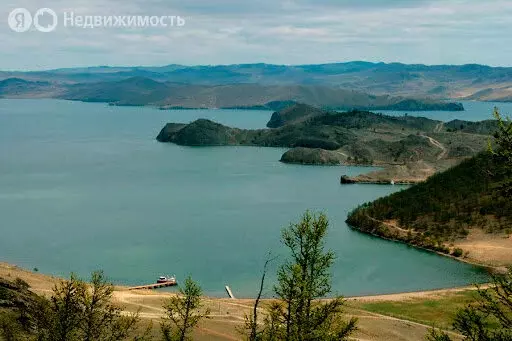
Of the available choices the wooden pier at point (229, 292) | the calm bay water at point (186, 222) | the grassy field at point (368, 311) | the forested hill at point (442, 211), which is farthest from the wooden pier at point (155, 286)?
the forested hill at point (442, 211)

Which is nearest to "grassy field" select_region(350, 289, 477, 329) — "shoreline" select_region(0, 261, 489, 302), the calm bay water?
"shoreline" select_region(0, 261, 489, 302)

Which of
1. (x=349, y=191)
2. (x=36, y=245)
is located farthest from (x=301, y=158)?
(x=36, y=245)

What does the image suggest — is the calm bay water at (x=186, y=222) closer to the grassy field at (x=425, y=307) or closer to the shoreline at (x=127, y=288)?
the shoreline at (x=127, y=288)

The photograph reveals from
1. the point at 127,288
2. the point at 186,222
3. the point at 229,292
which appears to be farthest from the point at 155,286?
the point at 186,222

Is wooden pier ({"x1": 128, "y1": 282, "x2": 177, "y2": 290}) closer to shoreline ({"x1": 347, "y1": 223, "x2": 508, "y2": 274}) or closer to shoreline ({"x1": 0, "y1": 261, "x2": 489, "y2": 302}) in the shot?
shoreline ({"x1": 0, "y1": 261, "x2": 489, "y2": 302})

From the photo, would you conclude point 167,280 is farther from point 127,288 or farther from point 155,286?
point 127,288

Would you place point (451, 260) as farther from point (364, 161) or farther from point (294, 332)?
point (364, 161)

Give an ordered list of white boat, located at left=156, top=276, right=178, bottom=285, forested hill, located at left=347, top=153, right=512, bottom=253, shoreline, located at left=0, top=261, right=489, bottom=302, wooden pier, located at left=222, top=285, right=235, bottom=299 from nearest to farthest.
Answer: shoreline, located at left=0, top=261, right=489, bottom=302 → wooden pier, located at left=222, top=285, right=235, bottom=299 → white boat, located at left=156, top=276, right=178, bottom=285 → forested hill, located at left=347, top=153, right=512, bottom=253
